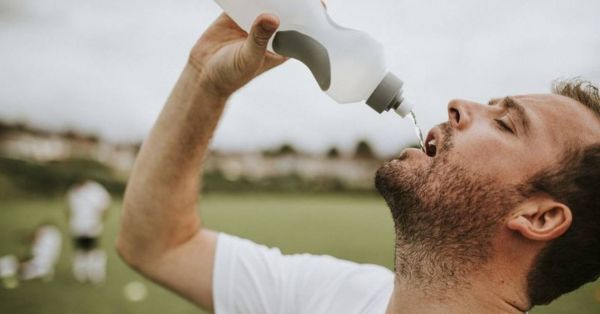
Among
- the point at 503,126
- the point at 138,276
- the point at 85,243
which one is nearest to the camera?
the point at 503,126

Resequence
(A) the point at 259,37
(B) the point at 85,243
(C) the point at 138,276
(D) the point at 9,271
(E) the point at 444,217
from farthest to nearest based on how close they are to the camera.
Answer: (C) the point at 138,276 → (B) the point at 85,243 → (D) the point at 9,271 → (E) the point at 444,217 → (A) the point at 259,37

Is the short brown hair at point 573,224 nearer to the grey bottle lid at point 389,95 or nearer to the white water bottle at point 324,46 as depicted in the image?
Answer: the grey bottle lid at point 389,95

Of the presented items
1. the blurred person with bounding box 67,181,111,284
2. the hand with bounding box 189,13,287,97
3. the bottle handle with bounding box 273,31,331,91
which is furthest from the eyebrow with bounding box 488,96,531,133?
the blurred person with bounding box 67,181,111,284

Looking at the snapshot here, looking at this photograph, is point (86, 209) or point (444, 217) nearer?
point (444, 217)

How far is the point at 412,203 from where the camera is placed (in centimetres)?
172

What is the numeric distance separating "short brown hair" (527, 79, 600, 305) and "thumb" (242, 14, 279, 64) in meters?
0.90

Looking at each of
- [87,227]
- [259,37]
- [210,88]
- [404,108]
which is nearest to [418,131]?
[404,108]

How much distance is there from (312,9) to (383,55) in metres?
0.27

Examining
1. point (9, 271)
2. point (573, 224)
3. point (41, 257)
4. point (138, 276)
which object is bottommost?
point (138, 276)

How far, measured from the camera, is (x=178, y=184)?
1.87 meters

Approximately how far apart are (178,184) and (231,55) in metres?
→ 0.46

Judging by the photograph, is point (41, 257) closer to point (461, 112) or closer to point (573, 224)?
point (461, 112)

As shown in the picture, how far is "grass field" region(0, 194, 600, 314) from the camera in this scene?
661cm

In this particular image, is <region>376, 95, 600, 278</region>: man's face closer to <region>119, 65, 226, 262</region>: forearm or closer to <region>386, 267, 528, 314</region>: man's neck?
<region>386, 267, 528, 314</region>: man's neck
